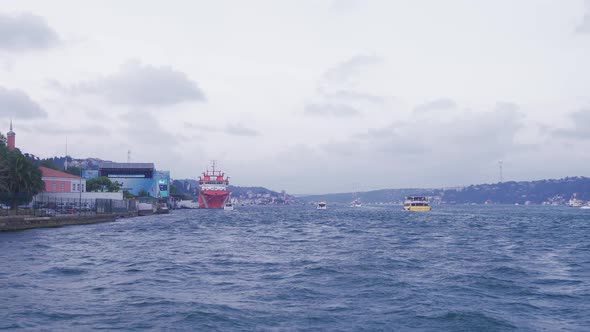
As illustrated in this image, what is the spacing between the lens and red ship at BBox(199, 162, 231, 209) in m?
164

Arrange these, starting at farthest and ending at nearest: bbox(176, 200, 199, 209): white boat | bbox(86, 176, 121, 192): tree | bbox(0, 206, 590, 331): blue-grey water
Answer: bbox(176, 200, 199, 209): white boat
bbox(86, 176, 121, 192): tree
bbox(0, 206, 590, 331): blue-grey water

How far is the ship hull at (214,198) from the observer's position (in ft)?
537

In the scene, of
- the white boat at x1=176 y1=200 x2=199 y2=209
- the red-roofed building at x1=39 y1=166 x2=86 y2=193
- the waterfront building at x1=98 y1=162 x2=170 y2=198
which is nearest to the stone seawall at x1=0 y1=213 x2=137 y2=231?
the red-roofed building at x1=39 y1=166 x2=86 y2=193

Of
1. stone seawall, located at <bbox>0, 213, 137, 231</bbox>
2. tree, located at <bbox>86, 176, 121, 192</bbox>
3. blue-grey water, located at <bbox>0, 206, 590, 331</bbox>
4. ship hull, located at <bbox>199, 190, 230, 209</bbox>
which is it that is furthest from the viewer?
ship hull, located at <bbox>199, 190, 230, 209</bbox>

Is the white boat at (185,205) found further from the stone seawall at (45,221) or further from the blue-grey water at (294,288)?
the blue-grey water at (294,288)

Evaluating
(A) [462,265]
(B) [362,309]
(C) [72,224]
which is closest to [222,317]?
(B) [362,309]

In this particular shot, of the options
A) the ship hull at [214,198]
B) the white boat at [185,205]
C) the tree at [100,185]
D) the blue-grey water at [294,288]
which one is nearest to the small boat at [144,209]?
the tree at [100,185]

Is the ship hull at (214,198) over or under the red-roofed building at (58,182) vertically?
under

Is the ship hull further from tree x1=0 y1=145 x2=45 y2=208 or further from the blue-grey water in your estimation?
the blue-grey water

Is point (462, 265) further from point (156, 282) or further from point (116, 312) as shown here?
point (116, 312)

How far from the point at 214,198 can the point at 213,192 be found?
2.20 m

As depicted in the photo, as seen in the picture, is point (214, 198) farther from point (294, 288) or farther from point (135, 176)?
point (294, 288)

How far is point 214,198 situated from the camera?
165 m

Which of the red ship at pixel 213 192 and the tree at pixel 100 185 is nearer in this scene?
the tree at pixel 100 185
